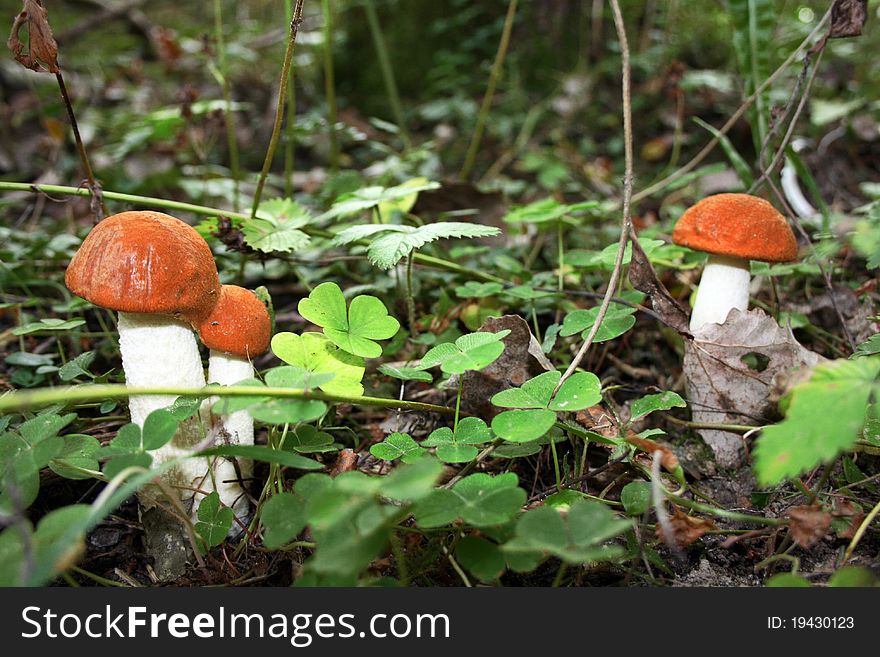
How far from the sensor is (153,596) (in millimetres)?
1324

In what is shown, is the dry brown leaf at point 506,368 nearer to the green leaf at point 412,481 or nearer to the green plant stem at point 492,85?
the green leaf at point 412,481

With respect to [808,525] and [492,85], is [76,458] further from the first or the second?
[492,85]

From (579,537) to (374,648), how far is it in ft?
1.61

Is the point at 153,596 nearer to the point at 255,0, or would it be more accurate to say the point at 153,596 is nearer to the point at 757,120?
the point at 757,120

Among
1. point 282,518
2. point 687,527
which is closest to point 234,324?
point 282,518

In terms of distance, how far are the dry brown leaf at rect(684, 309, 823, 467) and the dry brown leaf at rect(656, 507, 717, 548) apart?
0.55 meters

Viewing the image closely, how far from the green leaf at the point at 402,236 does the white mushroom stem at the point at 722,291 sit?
2.76ft

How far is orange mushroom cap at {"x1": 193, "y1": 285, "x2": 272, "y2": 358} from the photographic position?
1758 millimetres

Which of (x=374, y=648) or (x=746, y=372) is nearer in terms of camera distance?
(x=374, y=648)

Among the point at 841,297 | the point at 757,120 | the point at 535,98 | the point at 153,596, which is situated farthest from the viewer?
the point at 535,98

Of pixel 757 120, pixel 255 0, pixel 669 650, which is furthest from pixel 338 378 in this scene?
pixel 255 0

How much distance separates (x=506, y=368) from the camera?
79.7 inches

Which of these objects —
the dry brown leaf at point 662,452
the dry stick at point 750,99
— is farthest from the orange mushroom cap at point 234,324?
the dry stick at point 750,99

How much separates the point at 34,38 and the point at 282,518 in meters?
1.68
